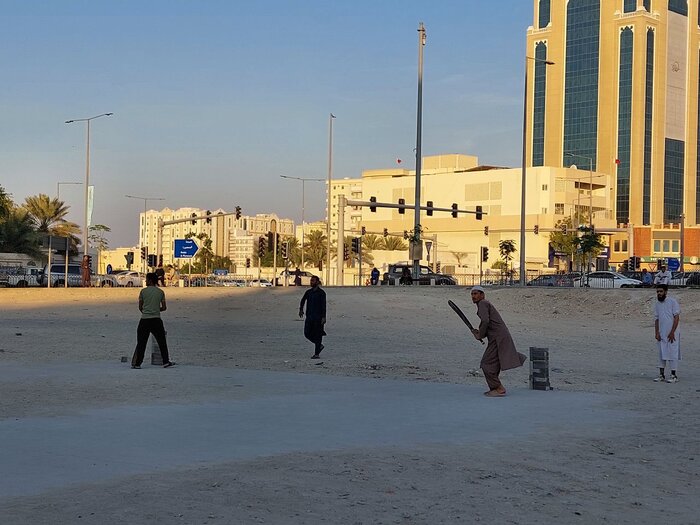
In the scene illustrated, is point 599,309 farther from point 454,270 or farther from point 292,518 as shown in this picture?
point 454,270

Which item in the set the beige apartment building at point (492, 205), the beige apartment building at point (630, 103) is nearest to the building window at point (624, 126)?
the beige apartment building at point (630, 103)

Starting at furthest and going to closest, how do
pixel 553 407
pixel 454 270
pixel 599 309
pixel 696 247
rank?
pixel 696 247 → pixel 454 270 → pixel 599 309 → pixel 553 407

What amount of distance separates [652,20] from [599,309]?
11583 cm

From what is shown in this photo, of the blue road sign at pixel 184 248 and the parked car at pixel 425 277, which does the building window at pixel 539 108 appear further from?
the blue road sign at pixel 184 248

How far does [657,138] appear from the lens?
151125 mm

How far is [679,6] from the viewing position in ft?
506

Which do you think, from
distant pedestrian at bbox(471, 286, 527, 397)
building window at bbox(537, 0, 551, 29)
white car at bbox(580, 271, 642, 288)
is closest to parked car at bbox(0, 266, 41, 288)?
white car at bbox(580, 271, 642, 288)

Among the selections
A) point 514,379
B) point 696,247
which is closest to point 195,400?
point 514,379

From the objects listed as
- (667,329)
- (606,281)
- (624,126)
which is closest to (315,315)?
(667,329)

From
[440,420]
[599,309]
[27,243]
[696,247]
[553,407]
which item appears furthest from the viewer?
→ [696,247]

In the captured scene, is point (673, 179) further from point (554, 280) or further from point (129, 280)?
point (129, 280)

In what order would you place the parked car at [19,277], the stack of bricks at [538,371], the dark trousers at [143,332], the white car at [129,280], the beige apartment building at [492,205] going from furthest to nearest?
the beige apartment building at [492,205] → the white car at [129,280] → the parked car at [19,277] → the dark trousers at [143,332] → the stack of bricks at [538,371]

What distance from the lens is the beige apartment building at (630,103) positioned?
149 m

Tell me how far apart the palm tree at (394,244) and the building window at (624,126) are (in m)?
33.3
